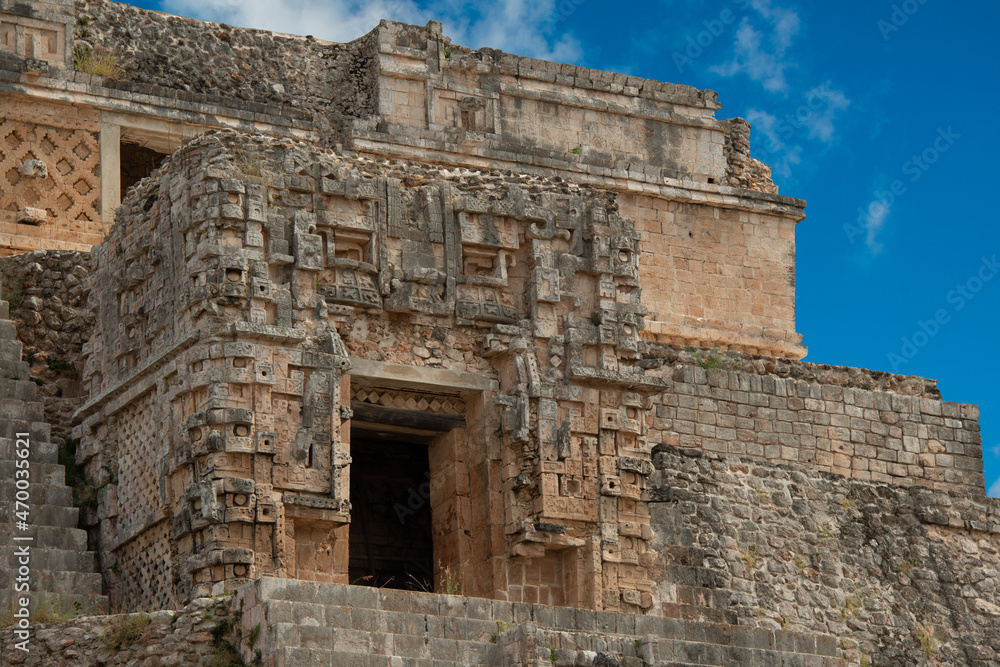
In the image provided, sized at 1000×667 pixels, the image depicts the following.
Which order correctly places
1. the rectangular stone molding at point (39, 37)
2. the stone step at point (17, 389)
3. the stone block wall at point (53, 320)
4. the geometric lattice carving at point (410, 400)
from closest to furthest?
the stone step at point (17, 389), the geometric lattice carving at point (410, 400), the stone block wall at point (53, 320), the rectangular stone molding at point (39, 37)

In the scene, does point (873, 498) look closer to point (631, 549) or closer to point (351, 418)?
point (631, 549)

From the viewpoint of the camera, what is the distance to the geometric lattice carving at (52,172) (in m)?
21.3

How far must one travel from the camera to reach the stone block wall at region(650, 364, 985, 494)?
20.2 meters

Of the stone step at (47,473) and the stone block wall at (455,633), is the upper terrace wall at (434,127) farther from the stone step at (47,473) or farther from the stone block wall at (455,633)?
the stone block wall at (455,633)

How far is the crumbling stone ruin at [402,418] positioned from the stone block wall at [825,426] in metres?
0.04

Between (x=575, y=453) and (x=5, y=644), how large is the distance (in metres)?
5.74

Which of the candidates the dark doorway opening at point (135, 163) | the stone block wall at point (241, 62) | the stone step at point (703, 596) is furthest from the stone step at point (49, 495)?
the dark doorway opening at point (135, 163)

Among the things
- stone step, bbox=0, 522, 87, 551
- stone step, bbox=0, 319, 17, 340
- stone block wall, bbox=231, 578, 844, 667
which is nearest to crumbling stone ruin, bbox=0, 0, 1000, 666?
stone block wall, bbox=231, 578, 844, 667

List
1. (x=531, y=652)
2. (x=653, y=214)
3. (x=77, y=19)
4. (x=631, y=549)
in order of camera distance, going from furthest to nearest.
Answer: (x=653, y=214) → (x=77, y=19) → (x=631, y=549) → (x=531, y=652)

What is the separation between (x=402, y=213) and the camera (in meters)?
17.5

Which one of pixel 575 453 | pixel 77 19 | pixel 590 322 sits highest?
pixel 77 19

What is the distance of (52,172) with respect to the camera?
2158 cm

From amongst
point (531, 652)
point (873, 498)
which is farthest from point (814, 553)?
point (531, 652)

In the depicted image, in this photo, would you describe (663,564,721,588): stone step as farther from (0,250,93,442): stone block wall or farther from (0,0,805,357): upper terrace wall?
(0,250,93,442): stone block wall
